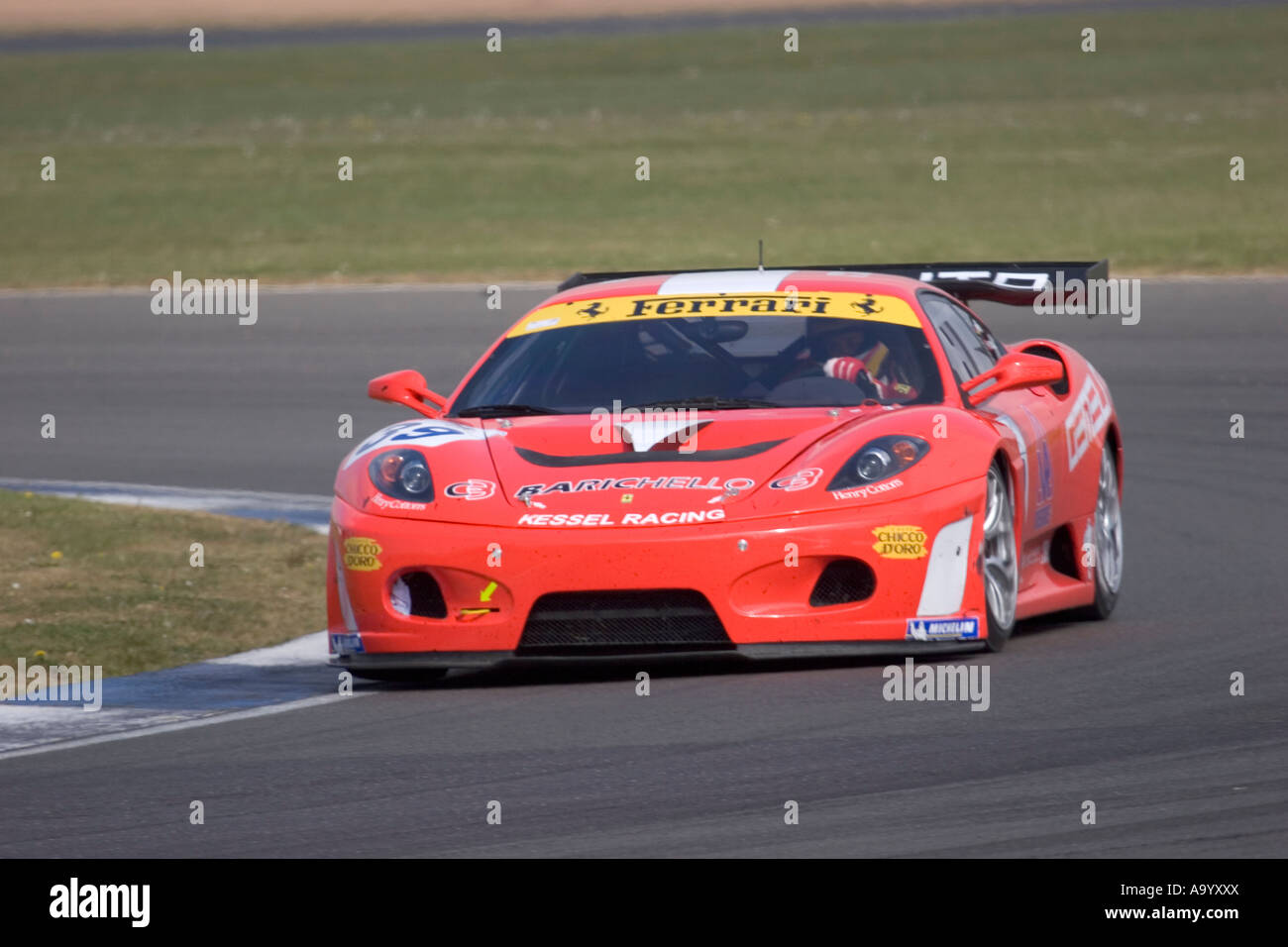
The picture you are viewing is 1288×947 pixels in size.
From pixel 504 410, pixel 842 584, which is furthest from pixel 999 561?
pixel 504 410

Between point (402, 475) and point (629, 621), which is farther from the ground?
point (402, 475)

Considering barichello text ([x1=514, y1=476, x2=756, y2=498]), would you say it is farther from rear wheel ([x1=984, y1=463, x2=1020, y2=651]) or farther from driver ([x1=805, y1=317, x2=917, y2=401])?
driver ([x1=805, y1=317, x2=917, y2=401])

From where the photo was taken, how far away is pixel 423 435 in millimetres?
7902

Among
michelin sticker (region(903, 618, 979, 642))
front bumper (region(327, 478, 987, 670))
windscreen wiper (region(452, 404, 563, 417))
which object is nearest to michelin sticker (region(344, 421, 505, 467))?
windscreen wiper (region(452, 404, 563, 417))

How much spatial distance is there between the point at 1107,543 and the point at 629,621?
2.49 meters

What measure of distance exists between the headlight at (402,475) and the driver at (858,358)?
56.9 inches

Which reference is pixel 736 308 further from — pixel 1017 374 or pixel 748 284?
pixel 1017 374

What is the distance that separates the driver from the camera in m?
8.13

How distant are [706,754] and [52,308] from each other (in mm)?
17203

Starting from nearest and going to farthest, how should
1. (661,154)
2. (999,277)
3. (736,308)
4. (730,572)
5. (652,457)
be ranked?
(730,572) → (652,457) → (736,308) → (999,277) → (661,154)

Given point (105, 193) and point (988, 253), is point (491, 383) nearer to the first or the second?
point (988, 253)

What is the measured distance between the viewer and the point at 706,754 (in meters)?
6.30

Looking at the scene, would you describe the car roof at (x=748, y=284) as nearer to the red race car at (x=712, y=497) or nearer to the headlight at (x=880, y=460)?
the red race car at (x=712, y=497)

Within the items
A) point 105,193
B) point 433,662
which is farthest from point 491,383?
point 105,193
